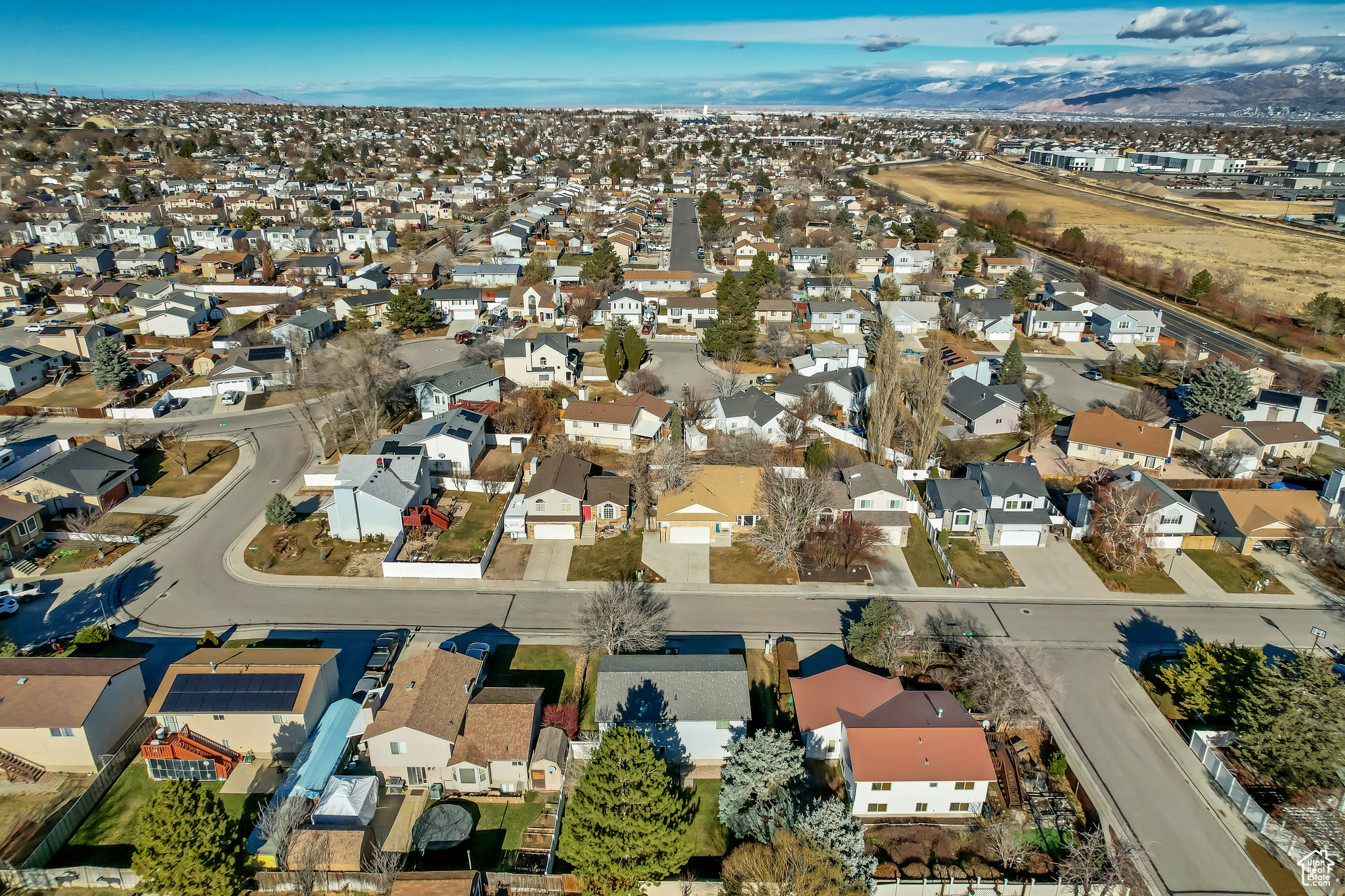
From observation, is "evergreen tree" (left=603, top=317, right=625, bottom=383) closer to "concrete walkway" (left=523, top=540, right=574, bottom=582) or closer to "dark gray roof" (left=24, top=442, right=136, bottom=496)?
"concrete walkway" (left=523, top=540, right=574, bottom=582)

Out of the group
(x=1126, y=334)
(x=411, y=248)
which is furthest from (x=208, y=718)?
(x=411, y=248)

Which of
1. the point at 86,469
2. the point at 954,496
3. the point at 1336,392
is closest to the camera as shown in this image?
the point at 954,496

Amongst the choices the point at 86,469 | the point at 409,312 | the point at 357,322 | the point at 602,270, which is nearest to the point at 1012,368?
the point at 602,270

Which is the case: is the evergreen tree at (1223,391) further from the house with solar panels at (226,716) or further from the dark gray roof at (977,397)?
the house with solar panels at (226,716)

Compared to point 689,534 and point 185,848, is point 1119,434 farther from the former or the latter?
point 185,848

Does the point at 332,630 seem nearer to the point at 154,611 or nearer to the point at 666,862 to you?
the point at 154,611

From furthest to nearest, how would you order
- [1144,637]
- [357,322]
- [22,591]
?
1. [357,322]
2. [22,591]
3. [1144,637]
